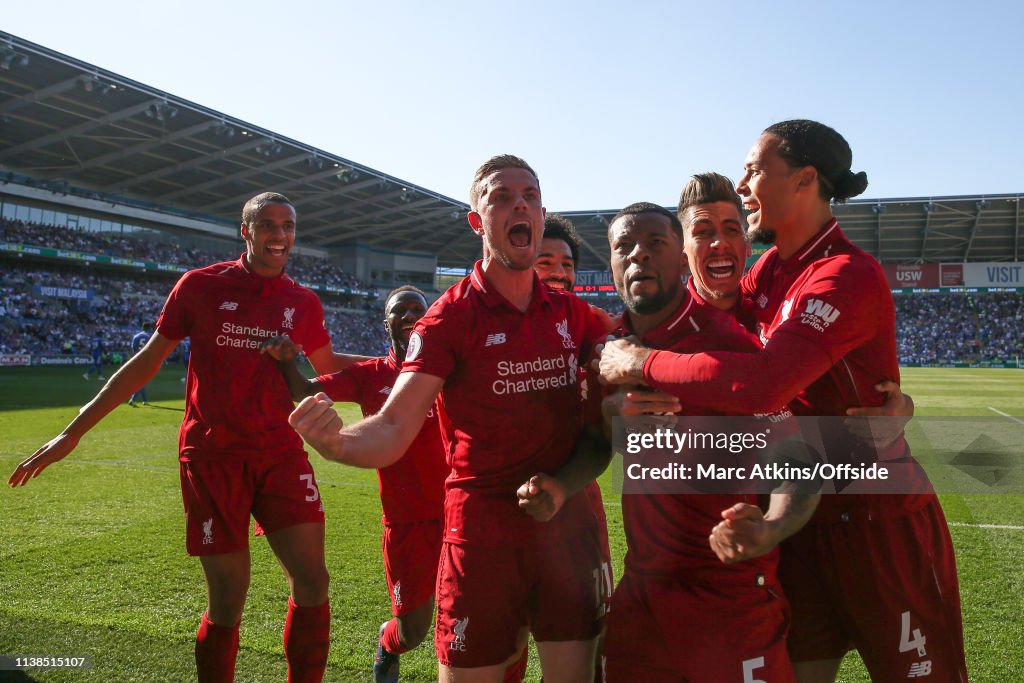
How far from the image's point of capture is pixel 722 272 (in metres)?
2.98

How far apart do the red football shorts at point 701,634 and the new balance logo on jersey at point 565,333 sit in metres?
0.94

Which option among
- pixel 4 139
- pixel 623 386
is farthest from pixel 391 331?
pixel 4 139

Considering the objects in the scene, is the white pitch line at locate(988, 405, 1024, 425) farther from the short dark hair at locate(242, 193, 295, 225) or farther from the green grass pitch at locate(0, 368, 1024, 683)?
the short dark hair at locate(242, 193, 295, 225)

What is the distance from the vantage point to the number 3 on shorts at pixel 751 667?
7.04ft

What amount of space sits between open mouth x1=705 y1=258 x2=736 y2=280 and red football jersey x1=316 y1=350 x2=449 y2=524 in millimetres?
2050

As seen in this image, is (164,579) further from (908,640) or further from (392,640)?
(908,640)

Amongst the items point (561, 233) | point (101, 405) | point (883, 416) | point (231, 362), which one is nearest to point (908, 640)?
point (883, 416)

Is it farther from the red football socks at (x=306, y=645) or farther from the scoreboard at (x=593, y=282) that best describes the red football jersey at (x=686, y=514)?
the scoreboard at (x=593, y=282)

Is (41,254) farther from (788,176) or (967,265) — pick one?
(967,265)

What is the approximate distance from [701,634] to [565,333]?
3.92 feet

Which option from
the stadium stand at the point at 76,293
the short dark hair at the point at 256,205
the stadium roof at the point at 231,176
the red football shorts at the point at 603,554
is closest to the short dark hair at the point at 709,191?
the red football shorts at the point at 603,554

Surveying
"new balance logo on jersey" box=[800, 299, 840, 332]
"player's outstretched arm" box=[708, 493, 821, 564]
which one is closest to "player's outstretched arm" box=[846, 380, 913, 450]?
"new balance logo on jersey" box=[800, 299, 840, 332]

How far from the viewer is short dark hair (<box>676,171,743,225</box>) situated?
2.95 meters

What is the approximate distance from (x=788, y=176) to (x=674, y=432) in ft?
3.32
